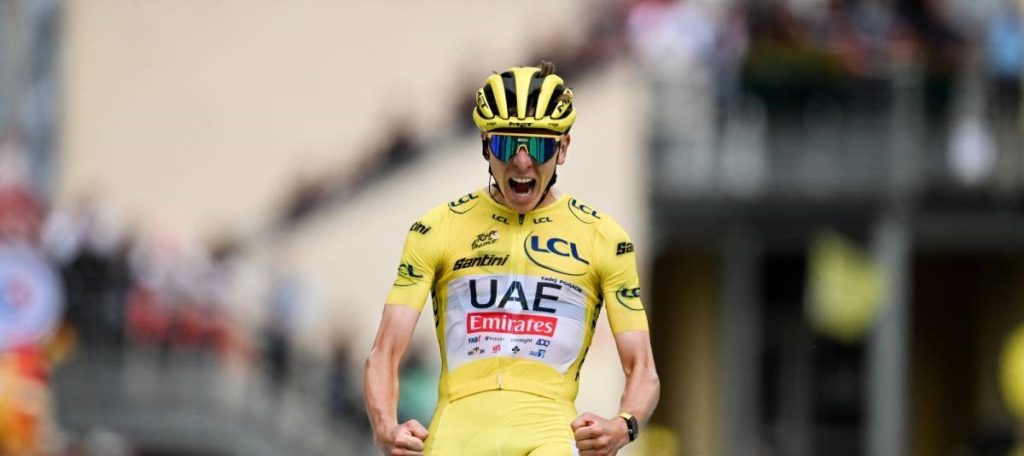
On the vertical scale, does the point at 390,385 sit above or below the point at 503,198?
below

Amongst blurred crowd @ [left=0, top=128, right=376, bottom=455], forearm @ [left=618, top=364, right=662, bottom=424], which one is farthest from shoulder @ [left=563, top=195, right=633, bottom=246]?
blurred crowd @ [left=0, top=128, right=376, bottom=455]

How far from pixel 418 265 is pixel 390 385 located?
1.41 ft

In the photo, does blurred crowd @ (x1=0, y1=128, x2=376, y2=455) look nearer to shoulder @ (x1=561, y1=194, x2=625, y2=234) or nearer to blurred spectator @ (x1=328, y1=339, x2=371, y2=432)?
blurred spectator @ (x1=328, y1=339, x2=371, y2=432)

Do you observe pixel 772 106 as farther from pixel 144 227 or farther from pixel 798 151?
→ pixel 144 227

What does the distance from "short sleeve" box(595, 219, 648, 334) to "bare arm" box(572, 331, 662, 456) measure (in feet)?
0.16

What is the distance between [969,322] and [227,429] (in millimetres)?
10566

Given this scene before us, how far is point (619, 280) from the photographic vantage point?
838cm

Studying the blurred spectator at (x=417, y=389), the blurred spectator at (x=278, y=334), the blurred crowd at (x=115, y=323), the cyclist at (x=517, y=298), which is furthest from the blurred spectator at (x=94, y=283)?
the cyclist at (x=517, y=298)

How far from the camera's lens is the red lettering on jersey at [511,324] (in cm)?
833

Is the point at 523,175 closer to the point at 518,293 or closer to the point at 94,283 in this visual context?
the point at 518,293

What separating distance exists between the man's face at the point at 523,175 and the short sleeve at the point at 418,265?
277 millimetres

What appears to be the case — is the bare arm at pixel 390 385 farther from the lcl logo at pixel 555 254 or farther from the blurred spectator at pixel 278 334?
the blurred spectator at pixel 278 334

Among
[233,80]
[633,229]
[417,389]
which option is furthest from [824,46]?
[233,80]

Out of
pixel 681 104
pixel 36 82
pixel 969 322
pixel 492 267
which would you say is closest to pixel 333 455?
pixel 681 104
